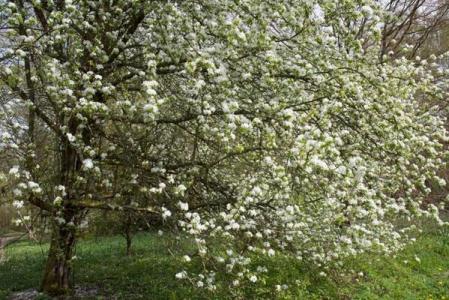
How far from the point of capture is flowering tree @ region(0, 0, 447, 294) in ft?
19.3

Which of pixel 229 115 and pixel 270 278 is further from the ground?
pixel 229 115

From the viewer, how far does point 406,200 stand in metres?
7.07

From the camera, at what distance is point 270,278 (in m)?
10.7

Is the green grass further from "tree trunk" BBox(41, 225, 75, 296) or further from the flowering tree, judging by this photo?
the flowering tree

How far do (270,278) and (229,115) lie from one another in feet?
19.9

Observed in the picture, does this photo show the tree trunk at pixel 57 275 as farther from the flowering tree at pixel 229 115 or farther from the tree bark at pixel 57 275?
the flowering tree at pixel 229 115

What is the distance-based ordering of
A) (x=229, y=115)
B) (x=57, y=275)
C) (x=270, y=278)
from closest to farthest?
(x=229, y=115), (x=57, y=275), (x=270, y=278)

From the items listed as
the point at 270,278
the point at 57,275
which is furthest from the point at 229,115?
the point at 270,278

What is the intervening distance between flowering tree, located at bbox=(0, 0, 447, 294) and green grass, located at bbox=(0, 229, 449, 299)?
3.91 feet

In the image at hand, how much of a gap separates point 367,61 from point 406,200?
205cm

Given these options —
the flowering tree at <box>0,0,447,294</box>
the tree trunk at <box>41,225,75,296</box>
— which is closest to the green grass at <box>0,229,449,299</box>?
the tree trunk at <box>41,225,75,296</box>

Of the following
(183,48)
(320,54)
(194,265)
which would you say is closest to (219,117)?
(183,48)

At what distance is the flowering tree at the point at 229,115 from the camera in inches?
232

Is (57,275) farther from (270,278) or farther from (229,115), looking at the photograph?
(229,115)
